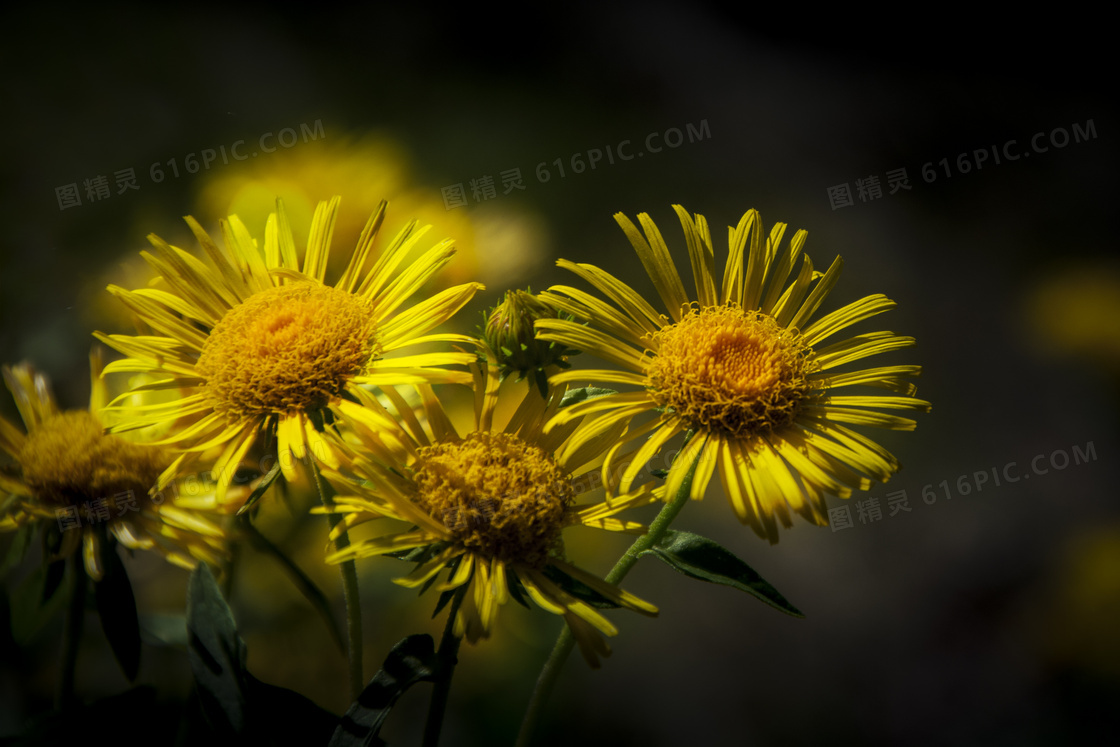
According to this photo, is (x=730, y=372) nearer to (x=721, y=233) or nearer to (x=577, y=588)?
(x=577, y=588)

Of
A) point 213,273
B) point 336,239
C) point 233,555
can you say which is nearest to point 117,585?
point 233,555

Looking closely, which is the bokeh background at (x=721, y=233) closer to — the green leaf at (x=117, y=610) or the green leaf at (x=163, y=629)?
the green leaf at (x=163, y=629)

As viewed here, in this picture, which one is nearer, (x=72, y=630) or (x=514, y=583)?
(x=514, y=583)

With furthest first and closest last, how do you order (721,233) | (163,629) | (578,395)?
1. (721,233)
2. (163,629)
3. (578,395)

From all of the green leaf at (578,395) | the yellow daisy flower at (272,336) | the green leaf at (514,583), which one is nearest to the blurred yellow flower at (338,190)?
the yellow daisy flower at (272,336)

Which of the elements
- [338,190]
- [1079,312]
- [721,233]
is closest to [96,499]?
[338,190]

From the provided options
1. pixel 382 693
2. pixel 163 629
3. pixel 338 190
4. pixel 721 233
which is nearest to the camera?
pixel 382 693

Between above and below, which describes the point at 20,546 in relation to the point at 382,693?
above

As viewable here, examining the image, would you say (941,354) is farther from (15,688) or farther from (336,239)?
(15,688)
